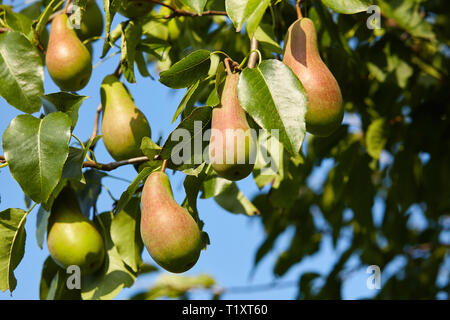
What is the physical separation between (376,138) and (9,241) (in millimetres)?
1305

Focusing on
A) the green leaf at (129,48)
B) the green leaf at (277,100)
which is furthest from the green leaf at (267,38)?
the green leaf at (277,100)

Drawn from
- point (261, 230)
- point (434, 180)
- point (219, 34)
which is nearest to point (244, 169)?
point (219, 34)

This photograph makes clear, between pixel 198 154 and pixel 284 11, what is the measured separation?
2.58 feet

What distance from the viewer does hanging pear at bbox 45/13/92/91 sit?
1.38m

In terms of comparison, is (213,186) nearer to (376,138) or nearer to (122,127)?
(122,127)

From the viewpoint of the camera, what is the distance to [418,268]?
2660 millimetres

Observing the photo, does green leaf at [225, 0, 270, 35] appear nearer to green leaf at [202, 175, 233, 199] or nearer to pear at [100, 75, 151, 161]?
pear at [100, 75, 151, 161]

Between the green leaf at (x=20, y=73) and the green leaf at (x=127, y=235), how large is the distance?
349mm

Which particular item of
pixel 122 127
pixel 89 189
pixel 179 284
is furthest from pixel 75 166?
pixel 179 284

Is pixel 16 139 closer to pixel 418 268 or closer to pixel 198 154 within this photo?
pixel 198 154

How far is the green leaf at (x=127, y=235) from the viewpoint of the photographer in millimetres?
1474

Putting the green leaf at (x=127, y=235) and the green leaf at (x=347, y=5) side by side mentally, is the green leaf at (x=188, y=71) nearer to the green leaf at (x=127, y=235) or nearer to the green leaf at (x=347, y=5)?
the green leaf at (x=347, y=5)

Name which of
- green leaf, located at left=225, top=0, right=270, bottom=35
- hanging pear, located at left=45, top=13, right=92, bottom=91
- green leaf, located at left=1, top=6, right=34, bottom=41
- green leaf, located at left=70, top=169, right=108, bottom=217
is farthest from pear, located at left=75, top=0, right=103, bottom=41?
green leaf, located at left=225, top=0, right=270, bottom=35

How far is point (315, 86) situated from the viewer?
3.39 feet
